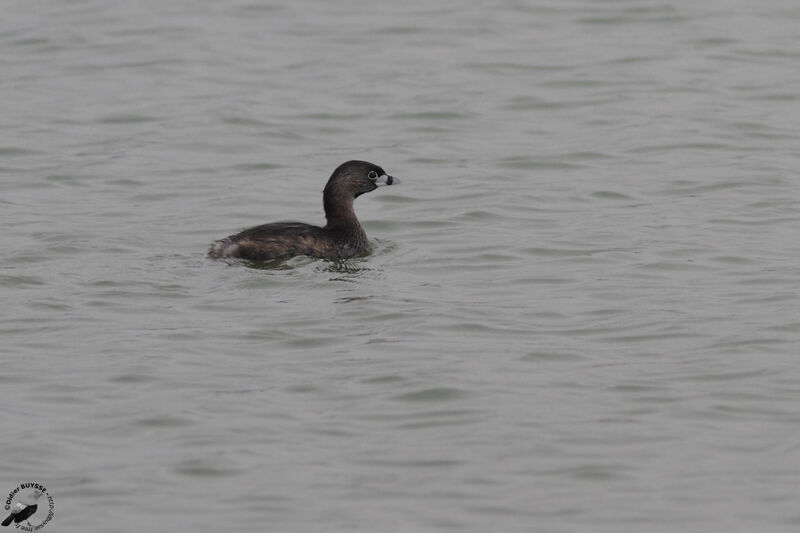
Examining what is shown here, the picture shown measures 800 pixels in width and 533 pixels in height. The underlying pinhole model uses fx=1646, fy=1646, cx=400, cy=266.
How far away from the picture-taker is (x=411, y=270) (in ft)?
43.4

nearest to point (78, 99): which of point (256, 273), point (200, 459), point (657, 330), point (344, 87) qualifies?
point (344, 87)

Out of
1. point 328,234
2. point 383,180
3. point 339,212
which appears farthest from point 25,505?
point 383,180

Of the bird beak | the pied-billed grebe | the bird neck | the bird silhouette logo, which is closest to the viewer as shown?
the bird silhouette logo

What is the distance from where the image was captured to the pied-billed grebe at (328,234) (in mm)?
13117

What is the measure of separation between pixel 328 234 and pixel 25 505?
6060 millimetres

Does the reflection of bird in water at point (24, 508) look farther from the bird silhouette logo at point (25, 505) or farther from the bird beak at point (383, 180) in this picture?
the bird beak at point (383, 180)

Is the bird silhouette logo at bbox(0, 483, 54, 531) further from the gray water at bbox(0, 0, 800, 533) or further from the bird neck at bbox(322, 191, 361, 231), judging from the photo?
the bird neck at bbox(322, 191, 361, 231)

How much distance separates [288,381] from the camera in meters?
10.0

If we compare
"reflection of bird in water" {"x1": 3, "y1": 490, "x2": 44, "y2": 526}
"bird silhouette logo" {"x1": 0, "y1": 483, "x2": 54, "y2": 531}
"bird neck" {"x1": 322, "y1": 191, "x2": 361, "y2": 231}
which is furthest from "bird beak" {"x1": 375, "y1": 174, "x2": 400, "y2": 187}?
"reflection of bird in water" {"x1": 3, "y1": 490, "x2": 44, "y2": 526}

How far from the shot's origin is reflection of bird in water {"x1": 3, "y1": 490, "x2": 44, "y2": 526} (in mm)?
7906

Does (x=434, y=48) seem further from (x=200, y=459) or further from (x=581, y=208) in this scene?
(x=200, y=459)

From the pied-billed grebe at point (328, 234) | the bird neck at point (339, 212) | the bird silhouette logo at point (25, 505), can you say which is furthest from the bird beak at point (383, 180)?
the bird silhouette logo at point (25, 505)

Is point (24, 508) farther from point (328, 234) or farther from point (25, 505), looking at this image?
point (328, 234)

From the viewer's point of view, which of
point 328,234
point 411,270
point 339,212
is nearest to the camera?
point 411,270
